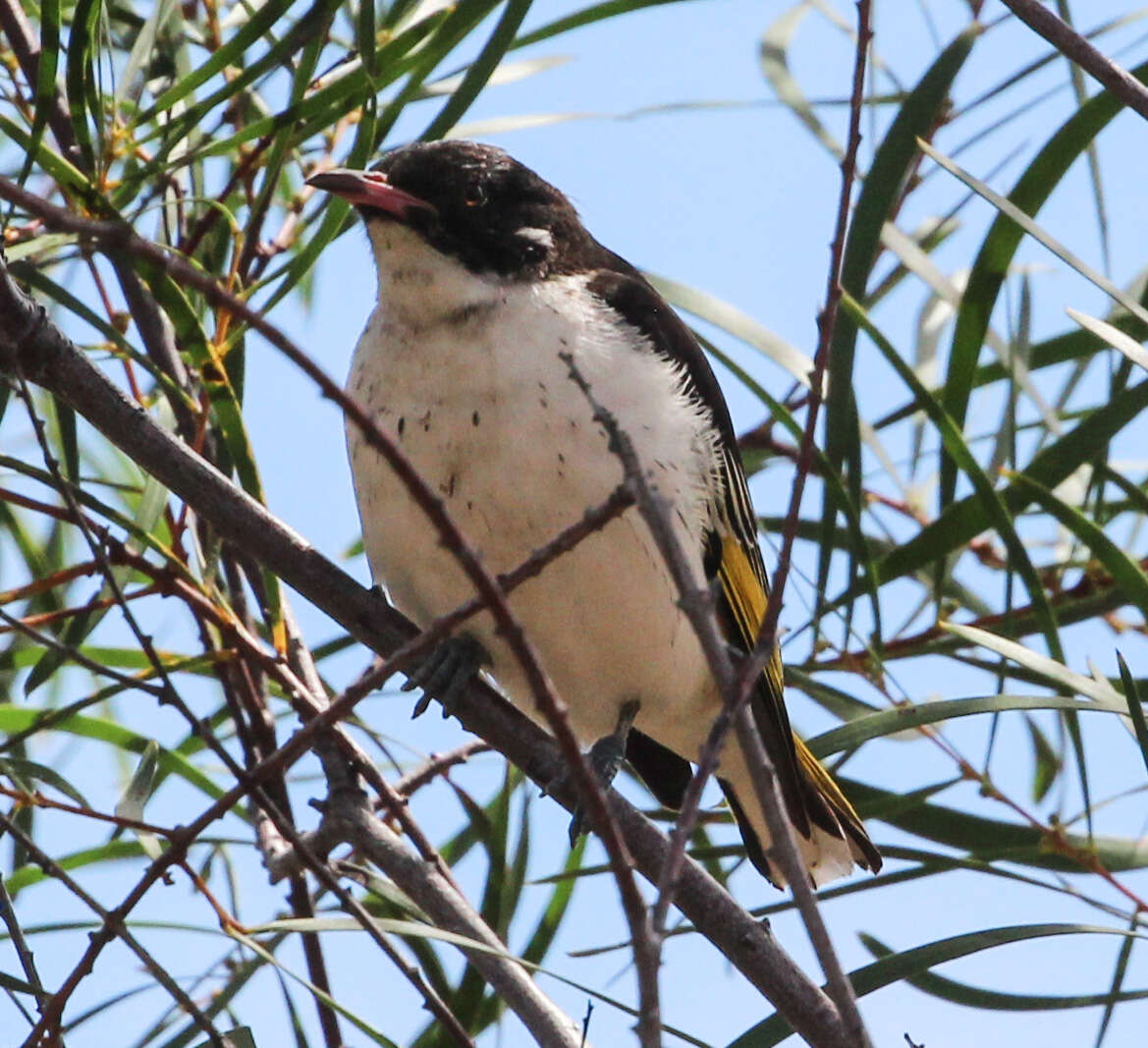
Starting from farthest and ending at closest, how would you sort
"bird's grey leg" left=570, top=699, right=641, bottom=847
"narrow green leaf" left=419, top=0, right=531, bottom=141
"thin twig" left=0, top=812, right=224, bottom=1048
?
"bird's grey leg" left=570, top=699, right=641, bottom=847 < "narrow green leaf" left=419, top=0, right=531, bottom=141 < "thin twig" left=0, top=812, right=224, bottom=1048

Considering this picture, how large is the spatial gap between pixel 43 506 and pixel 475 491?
731 mm

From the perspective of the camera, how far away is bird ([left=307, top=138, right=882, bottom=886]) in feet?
10.4

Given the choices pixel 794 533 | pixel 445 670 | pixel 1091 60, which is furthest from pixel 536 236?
pixel 794 533

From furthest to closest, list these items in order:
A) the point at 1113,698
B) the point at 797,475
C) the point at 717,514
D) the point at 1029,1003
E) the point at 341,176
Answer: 1. the point at 717,514
2. the point at 341,176
3. the point at 1029,1003
4. the point at 1113,698
5. the point at 797,475

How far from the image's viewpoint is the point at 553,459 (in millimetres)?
3139

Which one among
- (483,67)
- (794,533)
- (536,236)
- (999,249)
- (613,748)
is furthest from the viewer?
(536,236)

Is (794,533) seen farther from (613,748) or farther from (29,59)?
(29,59)

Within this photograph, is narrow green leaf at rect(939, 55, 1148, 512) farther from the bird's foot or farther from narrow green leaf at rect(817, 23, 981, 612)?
the bird's foot

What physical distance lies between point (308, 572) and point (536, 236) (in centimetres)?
126

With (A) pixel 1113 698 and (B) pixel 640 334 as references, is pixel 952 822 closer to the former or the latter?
(A) pixel 1113 698

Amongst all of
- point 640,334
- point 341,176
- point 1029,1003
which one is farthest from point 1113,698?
point 341,176

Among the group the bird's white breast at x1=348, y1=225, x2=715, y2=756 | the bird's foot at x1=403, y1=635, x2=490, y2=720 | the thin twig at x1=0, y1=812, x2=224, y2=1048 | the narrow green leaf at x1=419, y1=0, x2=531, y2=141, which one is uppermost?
the narrow green leaf at x1=419, y1=0, x2=531, y2=141

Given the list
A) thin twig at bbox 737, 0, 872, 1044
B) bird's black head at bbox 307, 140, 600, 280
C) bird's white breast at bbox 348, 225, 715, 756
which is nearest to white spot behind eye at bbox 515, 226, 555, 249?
bird's black head at bbox 307, 140, 600, 280

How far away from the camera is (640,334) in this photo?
139 inches
